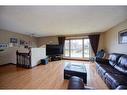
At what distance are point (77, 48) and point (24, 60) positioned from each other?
3961 mm

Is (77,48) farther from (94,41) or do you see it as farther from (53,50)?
(53,50)

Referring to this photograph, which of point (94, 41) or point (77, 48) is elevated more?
point (94, 41)

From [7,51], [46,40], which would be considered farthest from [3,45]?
[46,40]

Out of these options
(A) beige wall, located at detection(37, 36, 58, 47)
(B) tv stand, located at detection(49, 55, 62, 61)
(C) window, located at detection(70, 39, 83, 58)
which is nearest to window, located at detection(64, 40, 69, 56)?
(C) window, located at detection(70, 39, 83, 58)

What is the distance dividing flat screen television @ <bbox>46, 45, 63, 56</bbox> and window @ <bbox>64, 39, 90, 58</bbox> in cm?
77

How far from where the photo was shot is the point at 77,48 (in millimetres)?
7492

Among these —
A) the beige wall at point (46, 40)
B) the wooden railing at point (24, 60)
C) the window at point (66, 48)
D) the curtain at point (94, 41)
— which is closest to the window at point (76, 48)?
the window at point (66, 48)

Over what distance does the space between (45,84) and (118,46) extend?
11.6 ft

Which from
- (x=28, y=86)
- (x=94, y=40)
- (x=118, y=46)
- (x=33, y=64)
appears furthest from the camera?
(x=94, y=40)

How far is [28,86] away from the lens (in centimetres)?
278

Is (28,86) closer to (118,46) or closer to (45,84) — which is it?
(45,84)

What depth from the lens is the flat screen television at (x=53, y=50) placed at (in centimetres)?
687
